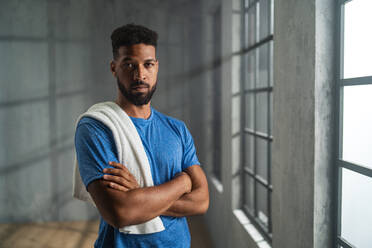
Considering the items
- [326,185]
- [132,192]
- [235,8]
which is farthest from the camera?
[235,8]

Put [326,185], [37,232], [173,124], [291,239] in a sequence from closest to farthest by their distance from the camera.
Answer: [326,185]
[173,124]
[291,239]
[37,232]

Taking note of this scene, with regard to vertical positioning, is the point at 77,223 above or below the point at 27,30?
below

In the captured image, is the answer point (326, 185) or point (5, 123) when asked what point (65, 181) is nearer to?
point (5, 123)

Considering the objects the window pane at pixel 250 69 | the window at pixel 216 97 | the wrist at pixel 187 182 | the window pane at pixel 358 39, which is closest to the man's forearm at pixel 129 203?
the wrist at pixel 187 182

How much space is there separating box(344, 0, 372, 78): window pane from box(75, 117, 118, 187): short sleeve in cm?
93

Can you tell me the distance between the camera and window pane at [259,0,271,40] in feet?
6.75

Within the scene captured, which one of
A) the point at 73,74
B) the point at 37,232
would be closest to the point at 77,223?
the point at 37,232

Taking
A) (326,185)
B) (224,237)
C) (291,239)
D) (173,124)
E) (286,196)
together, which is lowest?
(224,237)

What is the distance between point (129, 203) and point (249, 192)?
166 centimetres

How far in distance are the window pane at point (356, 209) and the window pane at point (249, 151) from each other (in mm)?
1300

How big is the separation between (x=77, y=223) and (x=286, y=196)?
11.7ft

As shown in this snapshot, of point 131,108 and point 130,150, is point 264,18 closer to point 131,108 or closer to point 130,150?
point 131,108

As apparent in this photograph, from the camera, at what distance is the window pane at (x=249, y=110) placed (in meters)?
2.45

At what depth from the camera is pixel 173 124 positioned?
128cm
